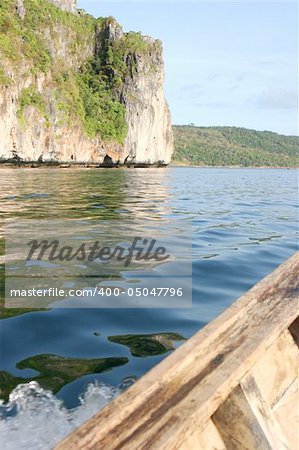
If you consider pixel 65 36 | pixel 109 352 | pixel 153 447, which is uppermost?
pixel 65 36

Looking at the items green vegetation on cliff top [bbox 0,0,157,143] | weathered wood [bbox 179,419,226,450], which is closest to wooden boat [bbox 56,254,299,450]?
weathered wood [bbox 179,419,226,450]

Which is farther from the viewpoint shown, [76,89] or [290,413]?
[76,89]

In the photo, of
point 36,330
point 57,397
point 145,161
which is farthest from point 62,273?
point 145,161

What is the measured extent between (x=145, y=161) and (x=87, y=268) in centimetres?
7906

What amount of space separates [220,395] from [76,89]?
8048cm

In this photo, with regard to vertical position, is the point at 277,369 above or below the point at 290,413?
above

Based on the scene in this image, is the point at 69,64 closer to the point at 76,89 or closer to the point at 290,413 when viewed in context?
the point at 76,89

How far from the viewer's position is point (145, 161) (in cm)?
8381

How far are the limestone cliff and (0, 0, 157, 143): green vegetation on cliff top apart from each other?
0.15 m

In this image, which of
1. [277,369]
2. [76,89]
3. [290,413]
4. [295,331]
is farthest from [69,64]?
[290,413]

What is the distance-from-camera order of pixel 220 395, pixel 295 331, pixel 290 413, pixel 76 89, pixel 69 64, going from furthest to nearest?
pixel 69 64 → pixel 76 89 → pixel 295 331 → pixel 290 413 → pixel 220 395

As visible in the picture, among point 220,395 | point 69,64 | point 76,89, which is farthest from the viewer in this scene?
point 69,64

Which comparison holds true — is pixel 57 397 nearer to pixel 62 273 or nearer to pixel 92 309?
pixel 92 309

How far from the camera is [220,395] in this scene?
66.6 inches
